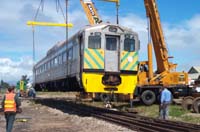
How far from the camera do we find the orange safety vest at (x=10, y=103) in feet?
38.2

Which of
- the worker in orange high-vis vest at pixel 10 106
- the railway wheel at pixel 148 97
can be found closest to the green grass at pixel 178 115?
the railway wheel at pixel 148 97

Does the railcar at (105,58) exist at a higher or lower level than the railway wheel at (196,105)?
higher

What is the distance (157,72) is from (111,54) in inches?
338

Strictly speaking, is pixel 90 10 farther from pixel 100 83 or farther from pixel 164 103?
pixel 164 103

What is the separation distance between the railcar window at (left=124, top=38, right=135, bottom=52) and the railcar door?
0.44m

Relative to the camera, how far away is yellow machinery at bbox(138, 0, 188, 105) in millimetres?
25516

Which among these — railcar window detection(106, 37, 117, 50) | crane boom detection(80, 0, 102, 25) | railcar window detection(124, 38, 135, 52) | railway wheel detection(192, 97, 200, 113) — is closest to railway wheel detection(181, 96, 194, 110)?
railway wheel detection(192, 97, 200, 113)

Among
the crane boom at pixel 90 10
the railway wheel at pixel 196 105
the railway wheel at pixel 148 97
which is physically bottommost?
the railway wheel at pixel 196 105

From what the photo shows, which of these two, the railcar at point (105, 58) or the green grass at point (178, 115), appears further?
the railcar at point (105, 58)

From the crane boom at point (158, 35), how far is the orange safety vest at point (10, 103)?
15811 millimetres

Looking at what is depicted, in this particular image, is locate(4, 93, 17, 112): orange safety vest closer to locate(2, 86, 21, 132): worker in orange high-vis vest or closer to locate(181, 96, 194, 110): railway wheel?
locate(2, 86, 21, 132): worker in orange high-vis vest

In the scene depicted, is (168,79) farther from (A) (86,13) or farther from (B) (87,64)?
(A) (86,13)

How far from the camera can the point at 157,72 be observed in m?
26.9

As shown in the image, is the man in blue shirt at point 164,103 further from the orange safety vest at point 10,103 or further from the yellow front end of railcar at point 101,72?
the orange safety vest at point 10,103
